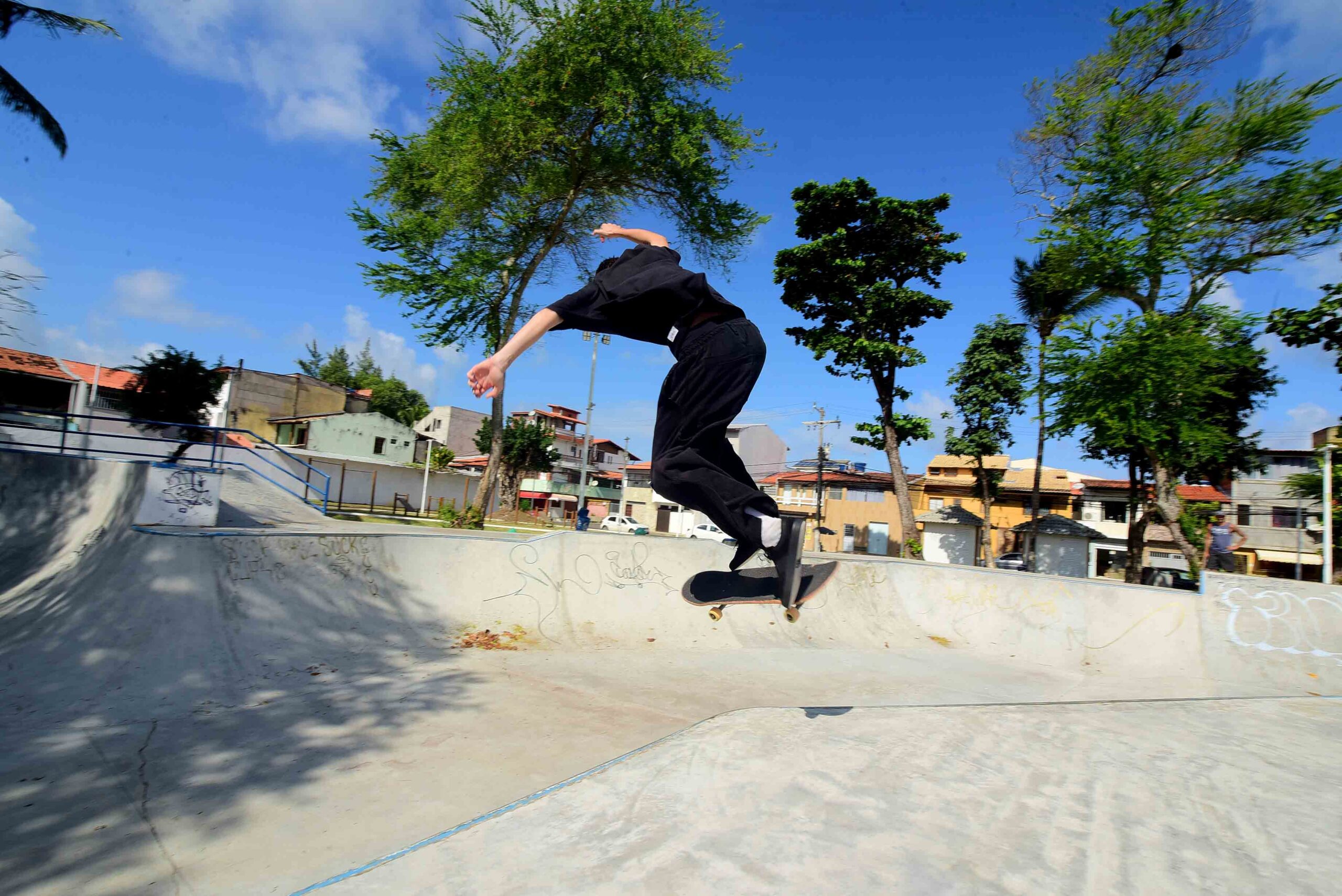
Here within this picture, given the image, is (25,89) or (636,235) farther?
(25,89)

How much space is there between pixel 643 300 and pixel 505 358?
622 millimetres

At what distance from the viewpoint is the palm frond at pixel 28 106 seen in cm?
1440

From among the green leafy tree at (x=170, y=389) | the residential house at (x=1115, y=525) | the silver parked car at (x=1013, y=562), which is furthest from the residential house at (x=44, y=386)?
the residential house at (x=1115, y=525)

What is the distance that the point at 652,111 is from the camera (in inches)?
682

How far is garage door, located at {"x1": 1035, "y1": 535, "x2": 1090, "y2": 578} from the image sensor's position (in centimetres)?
3403

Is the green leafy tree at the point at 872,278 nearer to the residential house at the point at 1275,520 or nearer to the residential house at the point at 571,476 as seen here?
the residential house at the point at 1275,520

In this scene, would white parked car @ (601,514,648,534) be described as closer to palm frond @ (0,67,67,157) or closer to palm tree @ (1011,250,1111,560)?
palm tree @ (1011,250,1111,560)

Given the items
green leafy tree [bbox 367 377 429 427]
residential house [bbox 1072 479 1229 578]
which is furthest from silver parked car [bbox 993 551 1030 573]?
green leafy tree [bbox 367 377 429 427]

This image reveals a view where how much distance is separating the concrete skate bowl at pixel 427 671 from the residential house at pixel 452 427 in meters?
48.7

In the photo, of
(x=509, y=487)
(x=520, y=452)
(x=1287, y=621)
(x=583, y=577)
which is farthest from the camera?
(x=520, y=452)

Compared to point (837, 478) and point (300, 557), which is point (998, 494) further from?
point (300, 557)

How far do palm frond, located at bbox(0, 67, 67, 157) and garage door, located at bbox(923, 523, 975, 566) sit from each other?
37.1 meters

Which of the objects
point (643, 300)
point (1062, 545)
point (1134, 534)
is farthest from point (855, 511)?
point (643, 300)

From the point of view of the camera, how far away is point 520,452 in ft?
153
